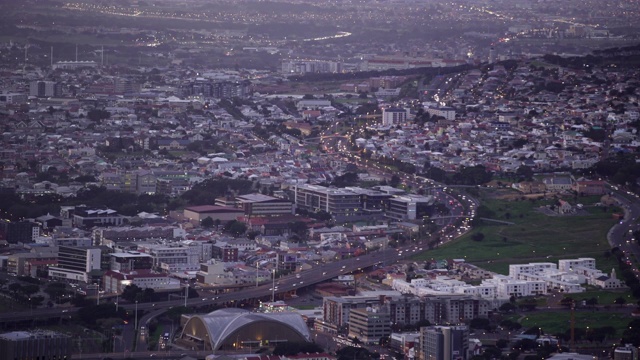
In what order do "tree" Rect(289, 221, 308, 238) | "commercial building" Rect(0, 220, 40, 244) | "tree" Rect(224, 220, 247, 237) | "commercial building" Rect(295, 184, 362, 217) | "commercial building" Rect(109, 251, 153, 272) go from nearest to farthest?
1. "commercial building" Rect(109, 251, 153, 272)
2. "commercial building" Rect(0, 220, 40, 244)
3. "tree" Rect(289, 221, 308, 238)
4. "tree" Rect(224, 220, 247, 237)
5. "commercial building" Rect(295, 184, 362, 217)

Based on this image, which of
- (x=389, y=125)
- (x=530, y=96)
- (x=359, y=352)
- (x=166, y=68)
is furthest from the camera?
(x=166, y=68)

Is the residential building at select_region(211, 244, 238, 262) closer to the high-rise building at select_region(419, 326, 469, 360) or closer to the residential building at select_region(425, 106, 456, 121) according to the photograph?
the high-rise building at select_region(419, 326, 469, 360)

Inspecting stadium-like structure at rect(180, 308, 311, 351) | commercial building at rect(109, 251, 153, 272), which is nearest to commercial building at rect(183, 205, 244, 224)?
commercial building at rect(109, 251, 153, 272)

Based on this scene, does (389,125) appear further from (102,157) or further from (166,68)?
(166,68)

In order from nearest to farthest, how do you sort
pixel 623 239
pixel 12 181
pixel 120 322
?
1. pixel 120 322
2. pixel 623 239
3. pixel 12 181

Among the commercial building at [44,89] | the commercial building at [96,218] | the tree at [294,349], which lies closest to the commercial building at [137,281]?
the tree at [294,349]

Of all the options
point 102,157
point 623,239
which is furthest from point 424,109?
point 623,239

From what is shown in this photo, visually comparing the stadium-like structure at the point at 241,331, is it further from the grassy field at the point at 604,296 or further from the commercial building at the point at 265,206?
the commercial building at the point at 265,206
